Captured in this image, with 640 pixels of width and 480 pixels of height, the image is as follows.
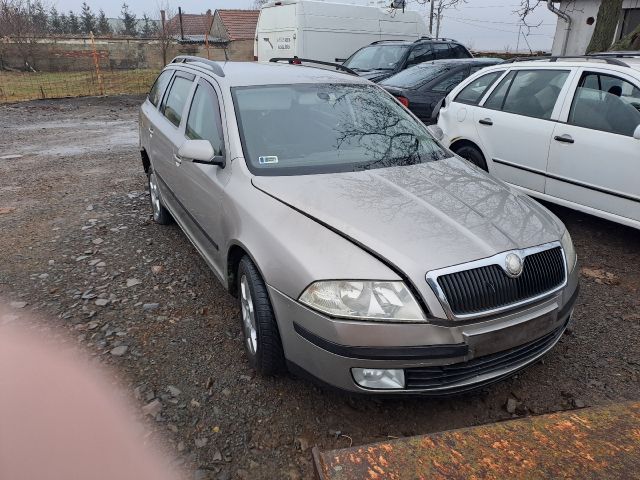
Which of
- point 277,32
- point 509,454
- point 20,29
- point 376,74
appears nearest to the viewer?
point 509,454

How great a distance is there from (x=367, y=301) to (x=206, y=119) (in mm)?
2083

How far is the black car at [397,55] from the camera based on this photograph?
10.9 m

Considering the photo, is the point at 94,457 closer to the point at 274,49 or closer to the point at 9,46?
the point at 274,49

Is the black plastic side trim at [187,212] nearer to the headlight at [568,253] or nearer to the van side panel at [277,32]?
the headlight at [568,253]

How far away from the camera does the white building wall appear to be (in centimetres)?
1946

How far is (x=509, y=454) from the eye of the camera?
73.5 inches

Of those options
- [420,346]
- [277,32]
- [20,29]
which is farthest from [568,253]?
[20,29]

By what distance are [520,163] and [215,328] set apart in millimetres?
3470

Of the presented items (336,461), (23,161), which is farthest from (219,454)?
(23,161)

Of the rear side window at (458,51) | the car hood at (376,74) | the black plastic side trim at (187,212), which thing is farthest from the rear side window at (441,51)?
the black plastic side trim at (187,212)

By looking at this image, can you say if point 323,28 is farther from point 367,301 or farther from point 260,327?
point 367,301

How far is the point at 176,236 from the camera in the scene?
5035 millimetres

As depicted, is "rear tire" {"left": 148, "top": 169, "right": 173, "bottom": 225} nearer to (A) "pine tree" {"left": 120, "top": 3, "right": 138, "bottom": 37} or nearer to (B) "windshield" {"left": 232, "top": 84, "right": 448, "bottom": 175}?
(B) "windshield" {"left": 232, "top": 84, "right": 448, "bottom": 175}

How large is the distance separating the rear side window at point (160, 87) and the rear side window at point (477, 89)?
3278 millimetres
